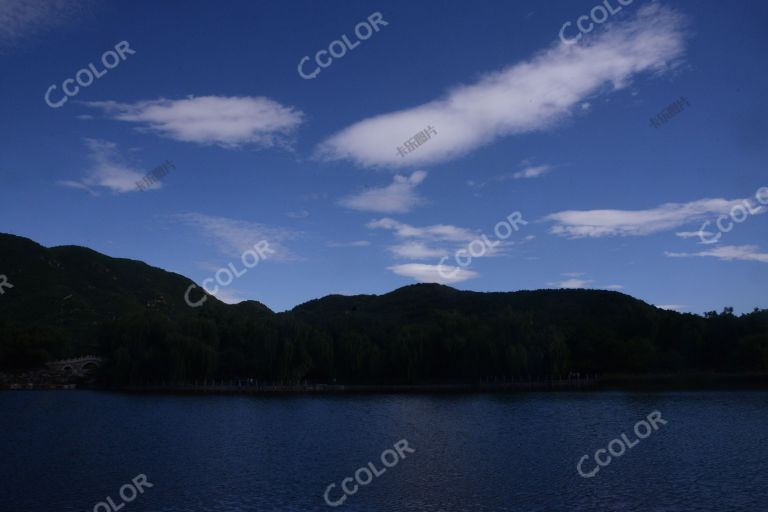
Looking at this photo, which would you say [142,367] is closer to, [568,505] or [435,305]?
[568,505]

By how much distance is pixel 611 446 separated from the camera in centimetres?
3266

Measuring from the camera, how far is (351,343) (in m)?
88.3

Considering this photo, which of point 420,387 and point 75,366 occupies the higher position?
point 75,366

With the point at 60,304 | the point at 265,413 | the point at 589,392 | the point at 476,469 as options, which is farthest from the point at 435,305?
the point at 476,469

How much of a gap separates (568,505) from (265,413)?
34.3 metres
